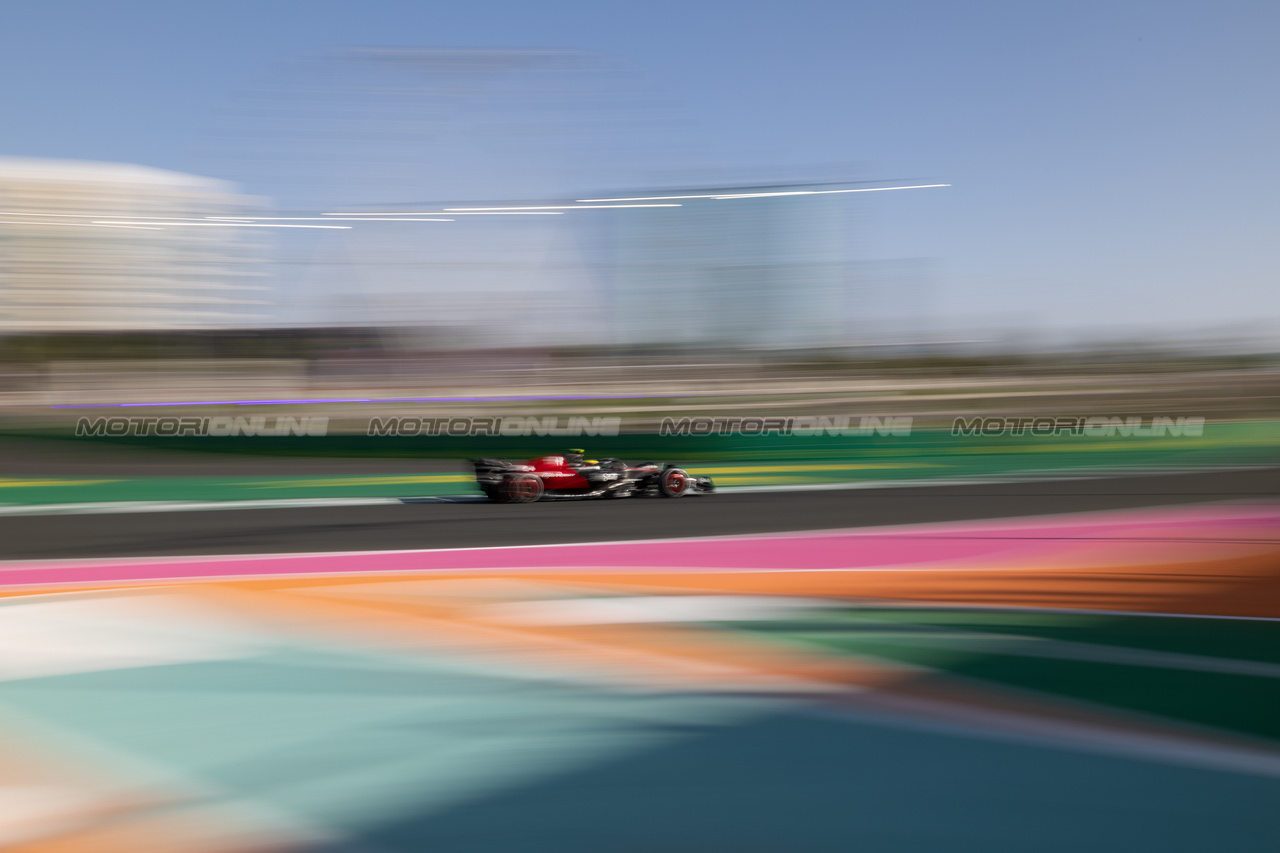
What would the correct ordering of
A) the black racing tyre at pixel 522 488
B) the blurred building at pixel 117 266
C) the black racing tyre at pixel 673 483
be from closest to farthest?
1. the black racing tyre at pixel 522 488
2. the black racing tyre at pixel 673 483
3. the blurred building at pixel 117 266

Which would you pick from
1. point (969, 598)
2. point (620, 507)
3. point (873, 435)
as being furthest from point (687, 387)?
point (969, 598)

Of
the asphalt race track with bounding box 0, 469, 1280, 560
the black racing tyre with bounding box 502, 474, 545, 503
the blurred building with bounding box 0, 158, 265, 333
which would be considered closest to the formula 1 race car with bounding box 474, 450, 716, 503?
the black racing tyre with bounding box 502, 474, 545, 503

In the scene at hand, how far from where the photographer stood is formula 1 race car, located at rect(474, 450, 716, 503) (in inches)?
445

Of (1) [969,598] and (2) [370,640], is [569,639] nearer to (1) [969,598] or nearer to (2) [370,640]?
(2) [370,640]

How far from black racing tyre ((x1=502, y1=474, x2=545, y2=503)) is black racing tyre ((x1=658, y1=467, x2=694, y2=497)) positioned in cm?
147

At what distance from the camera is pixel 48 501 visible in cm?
1236

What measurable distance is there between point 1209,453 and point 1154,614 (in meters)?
16.5

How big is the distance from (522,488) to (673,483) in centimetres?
185

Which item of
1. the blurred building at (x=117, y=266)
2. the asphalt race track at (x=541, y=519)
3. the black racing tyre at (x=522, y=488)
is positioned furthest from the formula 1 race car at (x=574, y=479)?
the blurred building at (x=117, y=266)

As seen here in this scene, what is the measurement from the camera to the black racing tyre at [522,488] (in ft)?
36.9

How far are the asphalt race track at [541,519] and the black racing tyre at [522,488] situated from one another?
0.21 metres

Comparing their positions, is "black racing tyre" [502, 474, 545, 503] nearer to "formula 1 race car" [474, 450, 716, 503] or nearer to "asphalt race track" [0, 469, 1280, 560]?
"formula 1 race car" [474, 450, 716, 503]

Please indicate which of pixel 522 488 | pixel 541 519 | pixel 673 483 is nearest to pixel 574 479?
pixel 522 488

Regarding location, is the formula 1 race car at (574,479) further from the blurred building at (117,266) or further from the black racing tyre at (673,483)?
the blurred building at (117,266)
